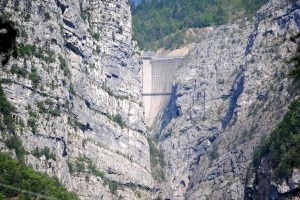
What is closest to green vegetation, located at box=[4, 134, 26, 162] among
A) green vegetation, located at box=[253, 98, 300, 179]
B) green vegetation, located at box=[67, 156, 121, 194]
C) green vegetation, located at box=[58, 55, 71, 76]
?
green vegetation, located at box=[67, 156, 121, 194]

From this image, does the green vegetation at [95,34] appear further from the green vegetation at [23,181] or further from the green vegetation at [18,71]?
the green vegetation at [23,181]

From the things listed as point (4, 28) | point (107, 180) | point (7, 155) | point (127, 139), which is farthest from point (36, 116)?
point (4, 28)

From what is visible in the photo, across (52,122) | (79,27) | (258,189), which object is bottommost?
(258,189)

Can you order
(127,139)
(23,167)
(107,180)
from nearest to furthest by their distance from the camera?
(23,167)
(107,180)
(127,139)

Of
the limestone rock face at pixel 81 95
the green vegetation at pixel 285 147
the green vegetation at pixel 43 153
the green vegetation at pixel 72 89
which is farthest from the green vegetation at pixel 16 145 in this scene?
the green vegetation at pixel 285 147

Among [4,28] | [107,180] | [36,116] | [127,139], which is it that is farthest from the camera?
[127,139]

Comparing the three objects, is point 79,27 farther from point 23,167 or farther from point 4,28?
point 4,28
